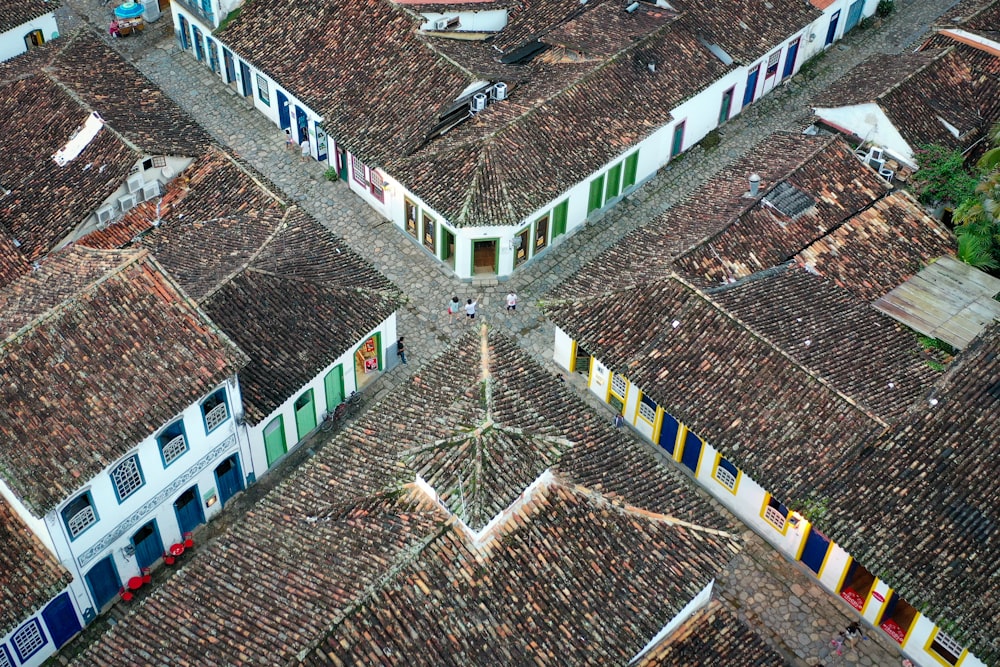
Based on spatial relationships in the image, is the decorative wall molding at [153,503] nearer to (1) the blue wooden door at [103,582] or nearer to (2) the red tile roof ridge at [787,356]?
(1) the blue wooden door at [103,582]

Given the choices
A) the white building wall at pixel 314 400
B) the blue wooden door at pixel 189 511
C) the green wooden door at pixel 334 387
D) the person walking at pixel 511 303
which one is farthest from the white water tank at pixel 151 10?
the blue wooden door at pixel 189 511

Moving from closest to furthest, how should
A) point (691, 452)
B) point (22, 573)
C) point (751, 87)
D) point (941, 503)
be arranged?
point (22, 573), point (941, 503), point (691, 452), point (751, 87)

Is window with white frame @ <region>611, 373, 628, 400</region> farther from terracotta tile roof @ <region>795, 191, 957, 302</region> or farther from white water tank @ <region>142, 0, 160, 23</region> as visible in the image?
white water tank @ <region>142, 0, 160, 23</region>

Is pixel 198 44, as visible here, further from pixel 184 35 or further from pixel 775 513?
pixel 775 513

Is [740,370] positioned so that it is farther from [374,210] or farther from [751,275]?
[374,210]

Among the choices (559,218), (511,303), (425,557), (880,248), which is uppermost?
(425,557)

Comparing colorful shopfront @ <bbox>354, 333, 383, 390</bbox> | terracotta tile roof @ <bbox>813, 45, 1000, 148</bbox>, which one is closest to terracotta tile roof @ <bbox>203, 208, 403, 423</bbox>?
colorful shopfront @ <bbox>354, 333, 383, 390</bbox>

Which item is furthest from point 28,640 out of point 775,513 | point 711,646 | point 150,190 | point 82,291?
point 775,513
